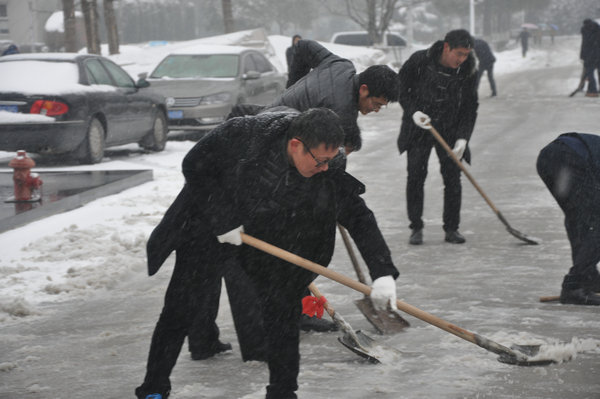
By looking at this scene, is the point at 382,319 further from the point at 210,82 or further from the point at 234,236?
the point at 210,82

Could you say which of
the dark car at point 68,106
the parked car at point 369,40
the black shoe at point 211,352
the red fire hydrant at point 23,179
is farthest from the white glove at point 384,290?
the parked car at point 369,40

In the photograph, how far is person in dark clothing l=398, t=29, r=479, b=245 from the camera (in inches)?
287

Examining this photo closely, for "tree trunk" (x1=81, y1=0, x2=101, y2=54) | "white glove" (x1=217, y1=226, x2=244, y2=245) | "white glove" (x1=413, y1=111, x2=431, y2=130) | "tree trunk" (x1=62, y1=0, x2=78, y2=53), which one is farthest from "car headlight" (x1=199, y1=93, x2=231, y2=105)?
"tree trunk" (x1=62, y1=0, x2=78, y2=53)

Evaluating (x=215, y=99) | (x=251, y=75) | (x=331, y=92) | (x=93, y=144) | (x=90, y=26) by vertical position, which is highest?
(x=90, y=26)

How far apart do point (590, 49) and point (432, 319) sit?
1936 cm

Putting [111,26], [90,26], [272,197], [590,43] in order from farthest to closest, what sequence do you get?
[111,26], [90,26], [590,43], [272,197]

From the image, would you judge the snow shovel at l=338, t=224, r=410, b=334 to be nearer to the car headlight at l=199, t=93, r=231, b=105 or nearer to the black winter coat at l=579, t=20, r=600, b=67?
the car headlight at l=199, t=93, r=231, b=105

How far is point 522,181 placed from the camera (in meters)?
10.6

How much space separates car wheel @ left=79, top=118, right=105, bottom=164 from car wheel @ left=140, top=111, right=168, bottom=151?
1.62 meters

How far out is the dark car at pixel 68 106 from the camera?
11.1 m

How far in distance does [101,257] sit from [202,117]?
7.96 metres

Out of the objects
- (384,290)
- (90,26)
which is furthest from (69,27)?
(384,290)

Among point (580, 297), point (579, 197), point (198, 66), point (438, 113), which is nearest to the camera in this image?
point (579, 197)

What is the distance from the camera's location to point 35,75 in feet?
38.5
